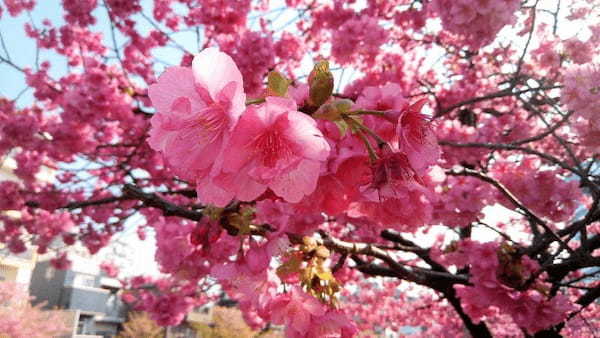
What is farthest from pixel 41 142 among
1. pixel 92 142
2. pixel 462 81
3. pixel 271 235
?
pixel 462 81

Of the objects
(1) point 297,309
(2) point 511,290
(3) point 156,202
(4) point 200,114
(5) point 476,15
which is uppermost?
(5) point 476,15

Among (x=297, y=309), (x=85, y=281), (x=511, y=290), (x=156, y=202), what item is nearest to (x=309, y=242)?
(x=297, y=309)

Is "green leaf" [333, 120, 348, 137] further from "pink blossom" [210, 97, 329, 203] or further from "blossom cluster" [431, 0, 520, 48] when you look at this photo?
"blossom cluster" [431, 0, 520, 48]

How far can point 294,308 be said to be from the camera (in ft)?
4.34

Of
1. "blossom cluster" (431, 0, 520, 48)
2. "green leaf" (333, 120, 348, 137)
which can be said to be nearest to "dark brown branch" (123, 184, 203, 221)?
"green leaf" (333, 120, 348, 137)

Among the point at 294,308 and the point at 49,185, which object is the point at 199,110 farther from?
the point at 49,185

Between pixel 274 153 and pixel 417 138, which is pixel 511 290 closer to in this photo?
pixel 417 138

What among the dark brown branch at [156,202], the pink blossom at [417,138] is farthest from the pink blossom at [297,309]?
the pink blossom at [417,138]

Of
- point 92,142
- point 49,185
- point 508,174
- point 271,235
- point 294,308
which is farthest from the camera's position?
point 49,185

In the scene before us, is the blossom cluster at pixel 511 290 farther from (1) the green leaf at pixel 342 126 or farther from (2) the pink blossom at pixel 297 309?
(1) the green leaf at pixel 342 126

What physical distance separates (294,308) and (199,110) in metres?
0.84

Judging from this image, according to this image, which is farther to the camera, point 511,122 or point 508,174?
point 511,122

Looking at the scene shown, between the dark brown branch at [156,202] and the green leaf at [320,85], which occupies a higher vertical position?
the dark brown branch at [156,202]

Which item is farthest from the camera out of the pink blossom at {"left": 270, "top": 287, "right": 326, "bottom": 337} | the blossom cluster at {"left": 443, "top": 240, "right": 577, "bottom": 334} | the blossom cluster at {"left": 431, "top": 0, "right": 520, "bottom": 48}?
the blossom cluster at {"left": 431, "top": 0, "right": 520, "bottom": 48}
